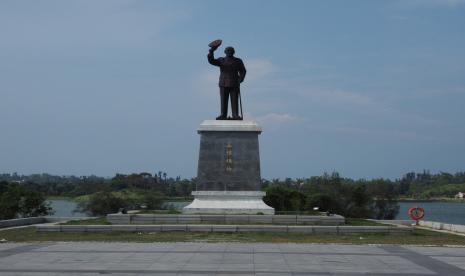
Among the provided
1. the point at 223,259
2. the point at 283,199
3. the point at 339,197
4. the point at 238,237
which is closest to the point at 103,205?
the point at 283,199

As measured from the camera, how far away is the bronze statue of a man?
2208 centimetres

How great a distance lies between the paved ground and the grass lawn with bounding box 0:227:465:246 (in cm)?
99

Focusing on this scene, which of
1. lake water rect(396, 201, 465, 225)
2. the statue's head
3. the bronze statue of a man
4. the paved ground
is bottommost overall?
the paved ground

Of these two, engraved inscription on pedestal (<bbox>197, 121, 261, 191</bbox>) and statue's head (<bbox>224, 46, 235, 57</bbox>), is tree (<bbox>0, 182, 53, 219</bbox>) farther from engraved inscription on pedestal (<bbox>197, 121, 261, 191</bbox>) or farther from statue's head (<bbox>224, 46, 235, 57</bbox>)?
statue's head (<bbox>224, 46, 235, 57</bbox>)

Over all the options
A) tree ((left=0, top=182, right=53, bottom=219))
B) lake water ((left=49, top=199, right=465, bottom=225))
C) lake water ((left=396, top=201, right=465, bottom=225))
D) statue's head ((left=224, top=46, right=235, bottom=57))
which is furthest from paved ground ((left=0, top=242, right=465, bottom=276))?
lake water ((left=396, top=201, right=465, bottom=225))

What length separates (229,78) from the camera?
22.1 m

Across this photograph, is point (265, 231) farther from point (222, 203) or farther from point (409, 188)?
point (409, 188)

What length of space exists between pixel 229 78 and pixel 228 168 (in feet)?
10.3

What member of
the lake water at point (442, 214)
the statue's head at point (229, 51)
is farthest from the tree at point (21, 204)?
the lake water at point (442, 214)

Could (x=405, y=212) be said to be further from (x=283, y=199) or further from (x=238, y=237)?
(x=238, y=237)

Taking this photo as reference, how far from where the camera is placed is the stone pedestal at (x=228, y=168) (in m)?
20.8

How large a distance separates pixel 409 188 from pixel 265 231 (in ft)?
338

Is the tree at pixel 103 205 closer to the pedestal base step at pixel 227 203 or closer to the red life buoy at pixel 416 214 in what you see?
the pedestal base step at pixel 227 203

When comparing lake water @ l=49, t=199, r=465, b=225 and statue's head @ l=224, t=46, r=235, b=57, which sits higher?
statue's head @ l=224, t=46, r=235, b=57
